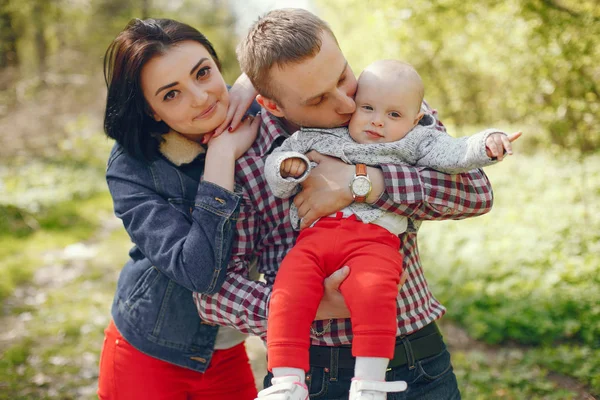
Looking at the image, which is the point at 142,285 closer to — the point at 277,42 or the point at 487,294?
the point at 277,42

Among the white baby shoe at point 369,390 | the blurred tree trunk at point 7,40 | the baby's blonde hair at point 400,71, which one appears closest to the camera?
the white baby shoe at point 369,390

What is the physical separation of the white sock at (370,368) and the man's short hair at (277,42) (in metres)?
0.97

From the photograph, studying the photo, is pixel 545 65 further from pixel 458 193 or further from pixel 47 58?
pixel 47 58

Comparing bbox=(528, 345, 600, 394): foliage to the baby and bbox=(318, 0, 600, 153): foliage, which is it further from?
bbox=(318, 0, 600, 153): foliage

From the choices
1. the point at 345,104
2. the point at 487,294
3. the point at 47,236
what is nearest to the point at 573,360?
the point at 487,294

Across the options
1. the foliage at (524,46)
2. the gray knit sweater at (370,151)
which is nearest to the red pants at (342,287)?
the gray knit sweater at (370,151)

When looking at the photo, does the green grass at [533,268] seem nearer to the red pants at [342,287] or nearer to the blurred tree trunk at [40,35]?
the red pants at [342,287]

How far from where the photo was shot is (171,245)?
1.92m

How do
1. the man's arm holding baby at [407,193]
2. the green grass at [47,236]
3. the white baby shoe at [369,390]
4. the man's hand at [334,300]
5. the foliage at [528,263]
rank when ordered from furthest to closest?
the green grass at [47,236] → the foliage at [528,263] → the man's arm holding baby at [407,193] → the man's hand at [334,300] → the white baby shoe at [369,390]

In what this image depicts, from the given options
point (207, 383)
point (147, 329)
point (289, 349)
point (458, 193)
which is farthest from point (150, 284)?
point (458, 193)

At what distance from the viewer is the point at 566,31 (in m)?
5.03

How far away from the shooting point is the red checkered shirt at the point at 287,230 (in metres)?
1.87

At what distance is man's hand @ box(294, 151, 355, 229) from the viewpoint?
6.23 ft

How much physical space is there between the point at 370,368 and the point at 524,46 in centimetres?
582
